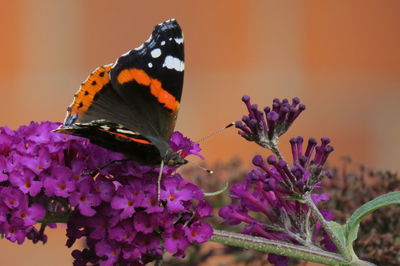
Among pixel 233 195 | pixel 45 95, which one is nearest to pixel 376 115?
pixel 45 95

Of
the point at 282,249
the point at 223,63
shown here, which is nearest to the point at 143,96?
A: the point at 282,249

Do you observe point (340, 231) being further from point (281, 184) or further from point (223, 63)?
point (223, 63)

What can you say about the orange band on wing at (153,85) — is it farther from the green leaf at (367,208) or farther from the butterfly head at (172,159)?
the green leaf at (367,208)

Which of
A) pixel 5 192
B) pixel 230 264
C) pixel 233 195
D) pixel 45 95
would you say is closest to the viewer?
pixel 5 192

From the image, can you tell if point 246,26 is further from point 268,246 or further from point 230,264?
point 268,246

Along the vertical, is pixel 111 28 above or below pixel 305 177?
above

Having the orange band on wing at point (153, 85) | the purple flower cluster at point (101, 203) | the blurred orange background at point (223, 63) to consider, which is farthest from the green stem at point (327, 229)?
the blurred orange background at point (223, 63)

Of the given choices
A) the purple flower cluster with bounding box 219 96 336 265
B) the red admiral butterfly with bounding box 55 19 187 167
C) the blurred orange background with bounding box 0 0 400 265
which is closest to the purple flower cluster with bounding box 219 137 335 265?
the purple flower cluster with bounding box 219 96 336 265
